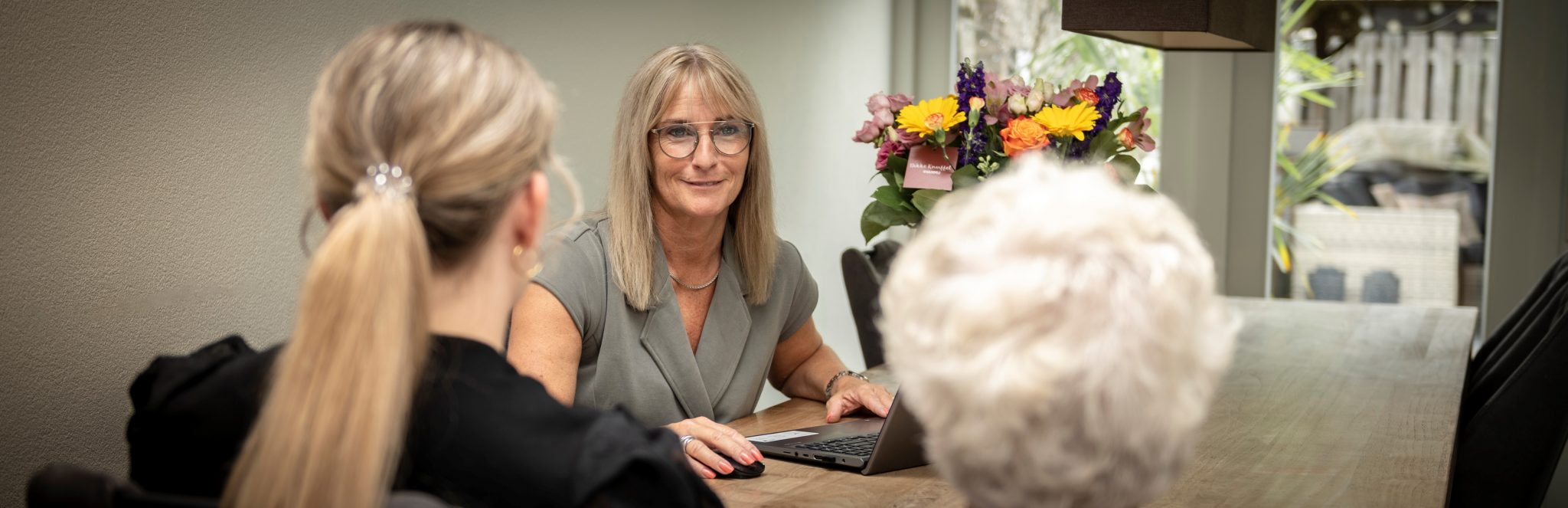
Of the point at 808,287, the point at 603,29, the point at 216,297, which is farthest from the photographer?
the point at 603,29

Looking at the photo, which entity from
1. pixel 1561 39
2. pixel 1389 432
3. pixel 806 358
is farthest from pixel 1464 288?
pixel 806 358

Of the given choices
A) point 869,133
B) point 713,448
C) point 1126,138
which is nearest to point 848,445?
point 713,448

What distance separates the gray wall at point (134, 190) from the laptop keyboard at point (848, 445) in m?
0.90

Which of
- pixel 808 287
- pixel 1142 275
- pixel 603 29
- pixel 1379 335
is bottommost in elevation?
pixel 1379 335

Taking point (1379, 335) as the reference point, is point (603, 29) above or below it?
above

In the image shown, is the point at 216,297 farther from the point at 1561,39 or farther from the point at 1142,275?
the point at 1561,39

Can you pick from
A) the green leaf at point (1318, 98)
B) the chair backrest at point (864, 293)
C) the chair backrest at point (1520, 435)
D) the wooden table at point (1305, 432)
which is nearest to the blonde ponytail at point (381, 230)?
the wooden table at point (1305, 432)

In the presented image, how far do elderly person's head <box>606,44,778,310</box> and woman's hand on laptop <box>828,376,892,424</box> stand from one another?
35cm

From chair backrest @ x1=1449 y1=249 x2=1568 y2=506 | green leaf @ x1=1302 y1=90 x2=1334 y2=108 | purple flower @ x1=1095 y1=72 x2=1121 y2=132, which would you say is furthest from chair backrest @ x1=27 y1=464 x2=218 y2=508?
green leaf @ x1=1302 y1=90 x2=1334 y2=108

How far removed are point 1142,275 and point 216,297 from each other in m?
1.56

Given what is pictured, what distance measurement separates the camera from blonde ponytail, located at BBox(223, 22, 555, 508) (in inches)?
33.9

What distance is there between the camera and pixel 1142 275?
81 cm

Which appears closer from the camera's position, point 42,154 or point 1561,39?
point 42,154

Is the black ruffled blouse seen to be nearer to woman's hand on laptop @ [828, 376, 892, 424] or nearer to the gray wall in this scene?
the gray wall
